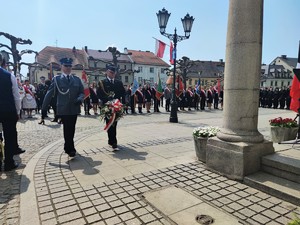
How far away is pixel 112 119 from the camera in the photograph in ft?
19.3

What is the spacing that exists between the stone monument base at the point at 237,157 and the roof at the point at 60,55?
185 ft

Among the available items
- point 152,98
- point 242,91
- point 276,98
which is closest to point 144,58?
point 276,98

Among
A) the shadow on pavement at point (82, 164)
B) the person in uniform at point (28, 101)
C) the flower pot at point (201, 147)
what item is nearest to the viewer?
the shadow on pavement at point (82, 164)

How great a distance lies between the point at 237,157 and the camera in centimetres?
387

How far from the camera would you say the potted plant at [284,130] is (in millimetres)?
6195

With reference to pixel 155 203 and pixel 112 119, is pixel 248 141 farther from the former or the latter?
pixel 112 119

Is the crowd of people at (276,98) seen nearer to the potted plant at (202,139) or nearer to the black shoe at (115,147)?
the potted plant at (202,139)

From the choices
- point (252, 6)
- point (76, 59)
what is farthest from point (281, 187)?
point (76, 59)

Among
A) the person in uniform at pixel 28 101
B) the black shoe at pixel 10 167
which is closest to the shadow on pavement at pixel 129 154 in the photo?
the black shoe at pixel 10 167

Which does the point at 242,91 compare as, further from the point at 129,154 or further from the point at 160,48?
the point at 160,48

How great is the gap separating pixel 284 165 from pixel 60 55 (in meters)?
60.6

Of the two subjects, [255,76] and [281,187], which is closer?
[281,187]

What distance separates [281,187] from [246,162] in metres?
0.61

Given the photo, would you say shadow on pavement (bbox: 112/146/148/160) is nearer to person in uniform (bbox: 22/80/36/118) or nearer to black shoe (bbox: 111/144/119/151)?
black shoe (bbox: 111/144/119/151)
